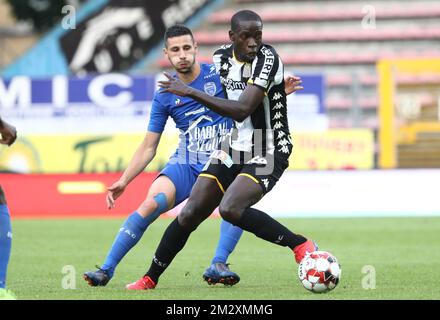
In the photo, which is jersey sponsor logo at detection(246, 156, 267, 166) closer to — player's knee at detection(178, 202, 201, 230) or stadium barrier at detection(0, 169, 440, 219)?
player's knee at detection(178, 202, 201, 230)

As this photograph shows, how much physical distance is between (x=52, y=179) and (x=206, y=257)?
6783 millimetres

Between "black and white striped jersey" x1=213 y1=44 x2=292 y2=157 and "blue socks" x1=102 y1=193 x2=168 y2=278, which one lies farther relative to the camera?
"blue socks" x1=102 y1=193 x2=168 y2=278

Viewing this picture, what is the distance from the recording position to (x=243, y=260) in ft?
33.3

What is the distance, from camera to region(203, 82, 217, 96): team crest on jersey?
8.05 meters

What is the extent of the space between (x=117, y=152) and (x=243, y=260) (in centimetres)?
808

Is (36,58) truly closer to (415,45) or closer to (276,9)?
(276,9)

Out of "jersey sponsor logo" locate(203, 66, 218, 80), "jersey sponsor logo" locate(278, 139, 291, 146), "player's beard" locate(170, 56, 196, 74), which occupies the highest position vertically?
"jersey sponsor logo" locate(203, 66, 218, 80)

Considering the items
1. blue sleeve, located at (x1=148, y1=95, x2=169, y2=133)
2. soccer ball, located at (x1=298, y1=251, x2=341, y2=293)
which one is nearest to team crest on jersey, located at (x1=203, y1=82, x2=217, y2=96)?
blue sleeve, located at (x1=148, y1=95, x2=169, y2=133)

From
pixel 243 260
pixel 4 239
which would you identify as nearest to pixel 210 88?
pixel 4 239

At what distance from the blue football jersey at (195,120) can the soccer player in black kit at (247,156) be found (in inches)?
14.9

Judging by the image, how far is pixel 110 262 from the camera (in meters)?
7.62

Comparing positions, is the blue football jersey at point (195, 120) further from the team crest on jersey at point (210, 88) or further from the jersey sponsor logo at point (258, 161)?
the jersey sponsor logo at point (258, 161)

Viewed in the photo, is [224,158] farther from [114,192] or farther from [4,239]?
[4,239]
